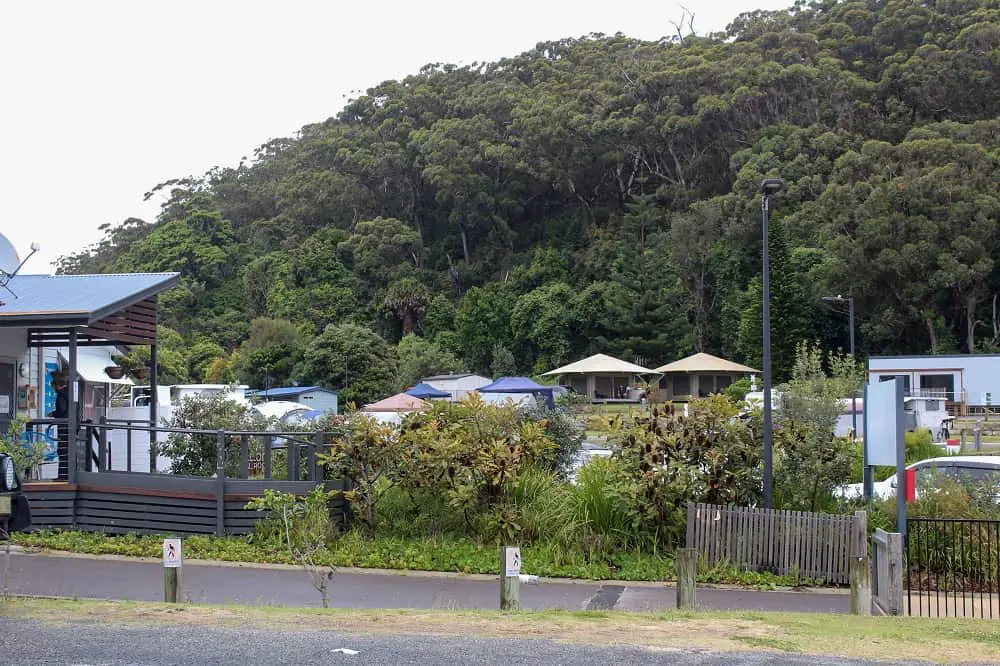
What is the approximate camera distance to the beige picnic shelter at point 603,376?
5594 cm

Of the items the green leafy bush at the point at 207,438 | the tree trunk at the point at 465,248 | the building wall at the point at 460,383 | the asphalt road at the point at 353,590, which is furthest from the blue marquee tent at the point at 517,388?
the tree trunk at the point at 465,248

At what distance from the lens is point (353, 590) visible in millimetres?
12953

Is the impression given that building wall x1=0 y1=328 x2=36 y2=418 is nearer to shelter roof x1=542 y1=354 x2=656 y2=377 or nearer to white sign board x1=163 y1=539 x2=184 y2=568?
white sign board x1=163 y1=539 x2=184 y2=568

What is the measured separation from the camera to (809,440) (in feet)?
53.9

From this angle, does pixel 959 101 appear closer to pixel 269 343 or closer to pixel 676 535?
pixel 269 343

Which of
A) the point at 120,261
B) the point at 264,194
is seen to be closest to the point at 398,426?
the point at 120,261

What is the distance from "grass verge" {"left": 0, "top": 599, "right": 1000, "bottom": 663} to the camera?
8344 mm

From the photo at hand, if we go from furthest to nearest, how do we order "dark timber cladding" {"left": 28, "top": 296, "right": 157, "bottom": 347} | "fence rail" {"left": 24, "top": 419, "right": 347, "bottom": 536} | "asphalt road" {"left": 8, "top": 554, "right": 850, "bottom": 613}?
"dark timber cladding" {"left": 28, "top": 296, "right": 157, "bottom": 347} → "fence rail" {"left": 24, "top": 419, "right": 347, "bottom": 536} → "asphalt road" {"left": 8, "top": 554, "right": 850, "bottom": 613}

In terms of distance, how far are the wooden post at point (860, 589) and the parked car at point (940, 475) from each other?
549 centimetres

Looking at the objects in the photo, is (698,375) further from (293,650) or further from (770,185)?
(293,650)

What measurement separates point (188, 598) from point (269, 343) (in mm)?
55678

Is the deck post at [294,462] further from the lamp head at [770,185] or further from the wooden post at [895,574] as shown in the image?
the wooden post at [895,574]

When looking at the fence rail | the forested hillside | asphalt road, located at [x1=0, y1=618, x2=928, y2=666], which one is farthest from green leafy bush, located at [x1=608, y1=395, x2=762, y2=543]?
the forested hillside

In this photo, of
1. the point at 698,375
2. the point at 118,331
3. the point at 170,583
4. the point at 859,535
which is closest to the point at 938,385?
the point at 698,375
